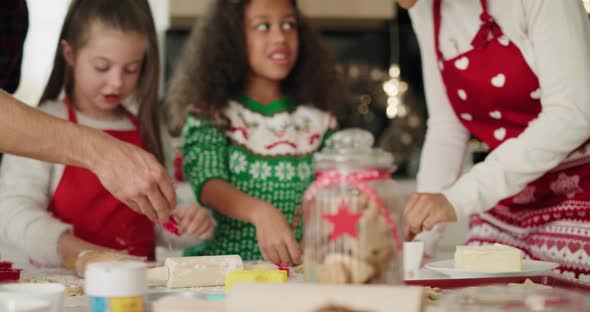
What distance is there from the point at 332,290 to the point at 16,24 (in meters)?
1.11

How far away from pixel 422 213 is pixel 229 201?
0.56m

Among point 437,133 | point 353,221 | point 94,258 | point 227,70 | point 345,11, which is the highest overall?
point 345,11

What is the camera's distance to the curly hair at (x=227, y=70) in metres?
1.73

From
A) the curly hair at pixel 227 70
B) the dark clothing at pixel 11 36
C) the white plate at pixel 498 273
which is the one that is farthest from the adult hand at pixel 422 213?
the dark clothing at pixel 11 36

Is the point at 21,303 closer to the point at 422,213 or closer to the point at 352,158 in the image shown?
the point at 352,158

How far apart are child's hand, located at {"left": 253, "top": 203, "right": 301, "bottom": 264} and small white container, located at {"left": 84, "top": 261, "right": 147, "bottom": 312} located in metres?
0.65

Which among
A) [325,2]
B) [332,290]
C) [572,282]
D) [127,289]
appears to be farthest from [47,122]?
[325,2]

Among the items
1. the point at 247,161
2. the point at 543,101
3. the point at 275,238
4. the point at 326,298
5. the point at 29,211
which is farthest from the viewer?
the point at 247,161

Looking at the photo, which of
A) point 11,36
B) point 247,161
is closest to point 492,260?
point 247,161

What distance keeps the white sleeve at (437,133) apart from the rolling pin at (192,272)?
62 centimetres

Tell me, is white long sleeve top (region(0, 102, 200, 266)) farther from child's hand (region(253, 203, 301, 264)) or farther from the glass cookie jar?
the glass cookie jar

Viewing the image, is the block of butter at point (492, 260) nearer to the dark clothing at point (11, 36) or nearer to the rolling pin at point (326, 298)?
the rolling pin at point (326, 298)

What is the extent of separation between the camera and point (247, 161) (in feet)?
5.53

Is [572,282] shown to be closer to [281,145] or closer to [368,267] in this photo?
[368,267]
